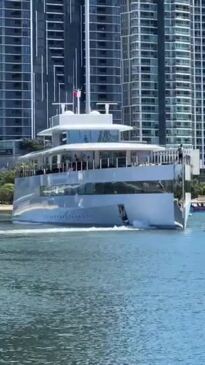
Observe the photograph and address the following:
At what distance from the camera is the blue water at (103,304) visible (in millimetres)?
26547

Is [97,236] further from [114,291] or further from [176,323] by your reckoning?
[176,323]

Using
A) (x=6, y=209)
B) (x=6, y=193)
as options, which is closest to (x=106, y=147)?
(x=6, y=209)

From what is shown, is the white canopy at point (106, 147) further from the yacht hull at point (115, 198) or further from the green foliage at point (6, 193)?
the green foliage at point (6, 193)

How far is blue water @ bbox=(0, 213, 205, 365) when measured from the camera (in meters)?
26.5

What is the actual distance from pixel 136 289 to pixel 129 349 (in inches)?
540

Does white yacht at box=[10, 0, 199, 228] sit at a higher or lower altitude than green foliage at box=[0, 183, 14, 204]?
higher

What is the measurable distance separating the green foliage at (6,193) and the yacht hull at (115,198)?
3701 inches

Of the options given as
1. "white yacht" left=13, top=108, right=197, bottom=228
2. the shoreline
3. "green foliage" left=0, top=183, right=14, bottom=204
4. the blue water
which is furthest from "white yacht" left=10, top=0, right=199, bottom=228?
"green foliage" left=0, top=183, right=14, bottom=204

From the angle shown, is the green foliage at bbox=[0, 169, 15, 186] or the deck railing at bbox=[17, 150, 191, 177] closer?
the deck railing at bbox=[17, 150, 191, 177]

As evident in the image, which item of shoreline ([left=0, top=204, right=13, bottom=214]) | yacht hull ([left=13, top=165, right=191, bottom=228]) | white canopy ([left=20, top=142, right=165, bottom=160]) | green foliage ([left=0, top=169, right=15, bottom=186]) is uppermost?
→ white canopy ([left=20, top=142, right=165, bottom=160])

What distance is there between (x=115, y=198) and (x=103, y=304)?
153ft

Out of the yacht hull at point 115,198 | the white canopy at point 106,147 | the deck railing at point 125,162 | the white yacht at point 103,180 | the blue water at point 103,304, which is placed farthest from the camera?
the white canopy at point 106,147

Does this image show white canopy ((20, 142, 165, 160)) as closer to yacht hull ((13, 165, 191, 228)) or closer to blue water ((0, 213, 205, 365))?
yacht hull ((13, 165, 191, 228))

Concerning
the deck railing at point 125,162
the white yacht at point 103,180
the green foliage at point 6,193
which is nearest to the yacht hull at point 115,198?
the white yacht at point 103,180
